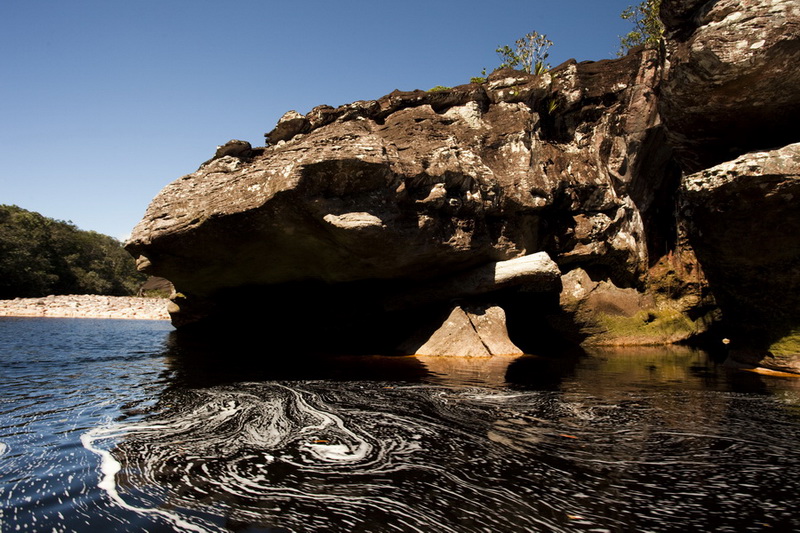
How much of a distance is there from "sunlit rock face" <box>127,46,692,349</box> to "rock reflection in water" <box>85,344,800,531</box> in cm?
602

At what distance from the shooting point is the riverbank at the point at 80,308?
35125mm

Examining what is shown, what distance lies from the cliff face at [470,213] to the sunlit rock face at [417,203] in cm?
6

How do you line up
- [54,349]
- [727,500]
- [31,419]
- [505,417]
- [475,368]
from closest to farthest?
[727,500] < [31,419] < [505,417] < [475,368] < [54,349]

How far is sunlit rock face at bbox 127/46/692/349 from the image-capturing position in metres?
11.9

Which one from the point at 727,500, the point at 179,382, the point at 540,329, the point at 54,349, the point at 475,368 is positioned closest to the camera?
the point at 727,500

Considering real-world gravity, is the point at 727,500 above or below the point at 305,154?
below

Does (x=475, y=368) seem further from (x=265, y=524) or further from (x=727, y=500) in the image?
(x=265, y=524)

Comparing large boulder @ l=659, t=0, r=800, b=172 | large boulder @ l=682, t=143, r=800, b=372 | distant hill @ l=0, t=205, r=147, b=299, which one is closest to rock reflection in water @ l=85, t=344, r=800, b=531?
large boulder @ l=682, t=143, r=800, b=372

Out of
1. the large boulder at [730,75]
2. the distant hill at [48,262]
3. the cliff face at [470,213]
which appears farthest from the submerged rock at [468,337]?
the distant hill at [48,262]

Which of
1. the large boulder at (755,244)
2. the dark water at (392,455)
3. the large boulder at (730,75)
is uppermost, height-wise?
the large boulder at (730,75)

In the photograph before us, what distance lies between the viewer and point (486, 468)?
385cm

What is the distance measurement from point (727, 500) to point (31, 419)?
23.0ft

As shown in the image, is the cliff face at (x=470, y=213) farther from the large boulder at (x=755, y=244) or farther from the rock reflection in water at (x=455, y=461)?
the rock reflection in water at (x=455, y=461)

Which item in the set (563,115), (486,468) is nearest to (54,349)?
(486,468)
